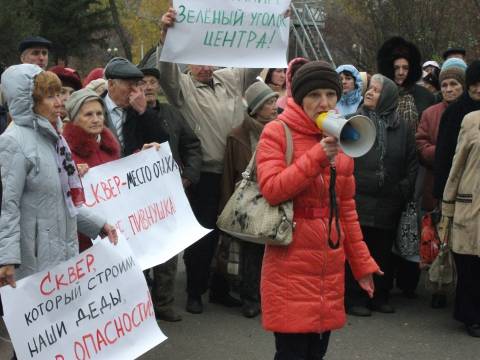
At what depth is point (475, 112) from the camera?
6.03m

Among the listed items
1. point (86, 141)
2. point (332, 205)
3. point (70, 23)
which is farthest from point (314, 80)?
point (70, 23)

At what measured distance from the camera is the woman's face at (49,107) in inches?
163

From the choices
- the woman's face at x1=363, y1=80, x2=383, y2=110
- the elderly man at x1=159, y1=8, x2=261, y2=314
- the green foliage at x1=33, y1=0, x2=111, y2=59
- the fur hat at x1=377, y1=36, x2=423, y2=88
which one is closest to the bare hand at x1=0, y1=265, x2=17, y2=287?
the elderly man at x1=159, y1=8, x2=261, y2=314

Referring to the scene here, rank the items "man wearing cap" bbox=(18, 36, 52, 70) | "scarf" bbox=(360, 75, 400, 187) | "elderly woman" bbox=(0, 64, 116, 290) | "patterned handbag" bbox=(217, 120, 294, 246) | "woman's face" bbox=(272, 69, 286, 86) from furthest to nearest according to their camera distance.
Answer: "man wearing cap" bbox=(18, 36, 52, 70)
"woman's face" bbox=(272, 69, 286, 86)
"scarf" bbox=(360, 75, 400, 187)
"elderly woman" bbox=(0, 64, 116, 290)
"patterned handbag" bbox=(217, 120, 294, 246)

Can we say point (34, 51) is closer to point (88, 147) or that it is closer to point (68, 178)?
point (88, 147)

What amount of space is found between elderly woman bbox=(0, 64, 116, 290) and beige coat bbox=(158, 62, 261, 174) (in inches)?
92.9

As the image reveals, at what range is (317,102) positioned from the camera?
3879 mm

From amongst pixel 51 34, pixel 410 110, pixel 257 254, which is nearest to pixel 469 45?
pixel 410 110

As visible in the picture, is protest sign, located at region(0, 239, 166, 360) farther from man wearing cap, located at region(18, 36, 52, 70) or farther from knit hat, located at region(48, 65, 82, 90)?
man wearing cap, located at region(18, 36, 52, 70)

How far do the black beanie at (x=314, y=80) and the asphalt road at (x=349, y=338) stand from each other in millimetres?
2357

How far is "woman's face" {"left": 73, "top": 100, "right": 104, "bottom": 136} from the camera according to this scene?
4.92m

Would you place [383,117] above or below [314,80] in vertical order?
below

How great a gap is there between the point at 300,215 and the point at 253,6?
230 centimetres

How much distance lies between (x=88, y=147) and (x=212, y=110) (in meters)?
1.74
